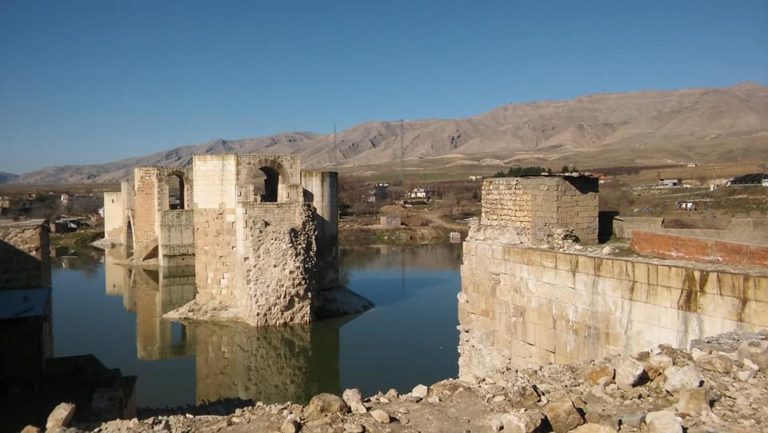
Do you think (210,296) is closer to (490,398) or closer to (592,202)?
(592,202)

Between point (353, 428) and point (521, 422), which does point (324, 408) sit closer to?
point (353, 428)

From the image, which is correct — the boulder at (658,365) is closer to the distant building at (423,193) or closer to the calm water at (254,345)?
the calm water at (254,345)

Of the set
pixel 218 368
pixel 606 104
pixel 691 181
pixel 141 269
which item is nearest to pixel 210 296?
pixel 218 368

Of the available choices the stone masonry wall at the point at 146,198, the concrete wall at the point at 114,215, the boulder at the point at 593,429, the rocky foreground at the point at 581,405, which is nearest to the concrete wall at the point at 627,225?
the rocky foreground at the point at 581,405

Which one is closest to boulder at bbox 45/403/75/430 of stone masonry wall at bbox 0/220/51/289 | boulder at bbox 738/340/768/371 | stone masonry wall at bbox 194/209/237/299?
boulder at bbox 738/340/768/371

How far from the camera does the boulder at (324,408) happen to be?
4.30 meters

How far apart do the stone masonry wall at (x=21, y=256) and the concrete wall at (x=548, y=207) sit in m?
7.16

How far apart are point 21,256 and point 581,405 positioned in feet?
28.3

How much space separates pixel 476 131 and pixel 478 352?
18248cm

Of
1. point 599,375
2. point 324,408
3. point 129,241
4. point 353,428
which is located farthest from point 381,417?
point 129,241

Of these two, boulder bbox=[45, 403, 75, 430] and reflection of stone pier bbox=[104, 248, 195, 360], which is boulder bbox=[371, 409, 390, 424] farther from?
reflection of stone pier bbox=[104, 248, 195, 360]

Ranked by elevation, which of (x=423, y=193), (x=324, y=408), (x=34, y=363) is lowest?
(x=34, y=363)

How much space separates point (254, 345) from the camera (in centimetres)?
1488

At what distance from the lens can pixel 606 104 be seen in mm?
184875
